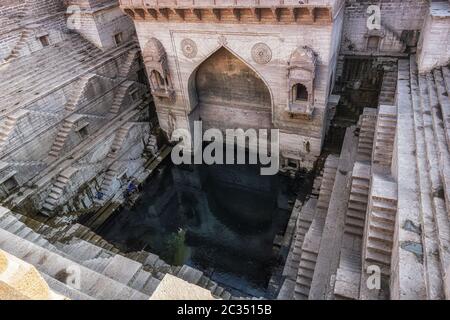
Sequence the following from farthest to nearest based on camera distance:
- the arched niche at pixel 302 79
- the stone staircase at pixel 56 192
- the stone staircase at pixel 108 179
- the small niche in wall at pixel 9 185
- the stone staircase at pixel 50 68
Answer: the stone staircase at pixel 108 179 < the stone staircase at pixel 50 68 < the stone staircase at pixel 56 192 < the small niche in wall at pixel 9 185 < the arched niche at pixel 302 79

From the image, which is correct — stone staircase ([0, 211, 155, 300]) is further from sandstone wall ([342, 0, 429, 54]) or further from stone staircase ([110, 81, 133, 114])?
sandstone wall ([342, 0, 429, 54])

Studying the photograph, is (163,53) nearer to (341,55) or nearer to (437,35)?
(341,55)

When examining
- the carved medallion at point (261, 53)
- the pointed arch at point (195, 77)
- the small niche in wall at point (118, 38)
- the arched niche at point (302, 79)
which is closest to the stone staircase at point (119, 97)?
the small niche in wall at point (118, 38)

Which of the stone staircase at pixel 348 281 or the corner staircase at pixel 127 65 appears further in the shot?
the corner staircase at pixel 127 65

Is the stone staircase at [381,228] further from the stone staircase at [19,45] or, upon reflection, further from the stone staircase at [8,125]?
the stone staircase at [19,45]

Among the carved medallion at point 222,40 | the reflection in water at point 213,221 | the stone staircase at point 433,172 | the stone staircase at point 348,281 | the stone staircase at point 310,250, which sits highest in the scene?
the carved medallion at point 222,40
